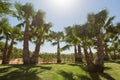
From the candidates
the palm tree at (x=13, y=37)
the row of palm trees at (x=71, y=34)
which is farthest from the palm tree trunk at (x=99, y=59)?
the palm tree at (x=13, y=37)

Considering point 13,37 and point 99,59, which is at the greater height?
point 13,37

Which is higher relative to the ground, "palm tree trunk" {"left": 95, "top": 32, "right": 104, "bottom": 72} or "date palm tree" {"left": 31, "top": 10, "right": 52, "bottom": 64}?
"date palm tree" {"left": 31, "top": 10, "right": 52, "bottom": 64}

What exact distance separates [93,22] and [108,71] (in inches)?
324

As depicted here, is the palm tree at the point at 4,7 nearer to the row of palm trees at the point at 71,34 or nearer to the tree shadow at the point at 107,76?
the row of palm trees at the point at 71,34

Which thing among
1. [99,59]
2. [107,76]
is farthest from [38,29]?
[107,76]

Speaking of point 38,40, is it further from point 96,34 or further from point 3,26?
point 3,26

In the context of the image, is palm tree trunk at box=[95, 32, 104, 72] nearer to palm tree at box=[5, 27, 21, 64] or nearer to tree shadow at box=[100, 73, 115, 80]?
tree shadow at box=[100, 73, 115, 80]

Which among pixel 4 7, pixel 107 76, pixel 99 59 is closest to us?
pixel 4 7

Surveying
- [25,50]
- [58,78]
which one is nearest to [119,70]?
[58,78]

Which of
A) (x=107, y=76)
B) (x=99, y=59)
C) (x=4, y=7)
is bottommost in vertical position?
(x=107, y=76)

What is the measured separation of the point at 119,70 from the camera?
32.9m

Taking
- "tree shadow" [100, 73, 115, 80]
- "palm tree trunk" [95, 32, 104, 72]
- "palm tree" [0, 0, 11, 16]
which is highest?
"palm tree" [0, 0, 11, 16]

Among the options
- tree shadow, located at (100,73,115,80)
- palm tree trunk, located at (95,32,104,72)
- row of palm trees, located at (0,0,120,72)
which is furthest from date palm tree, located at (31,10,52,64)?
tree shadow, located at (100,73,115,80)

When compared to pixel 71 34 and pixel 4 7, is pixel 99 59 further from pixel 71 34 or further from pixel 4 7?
pixel 4 7
